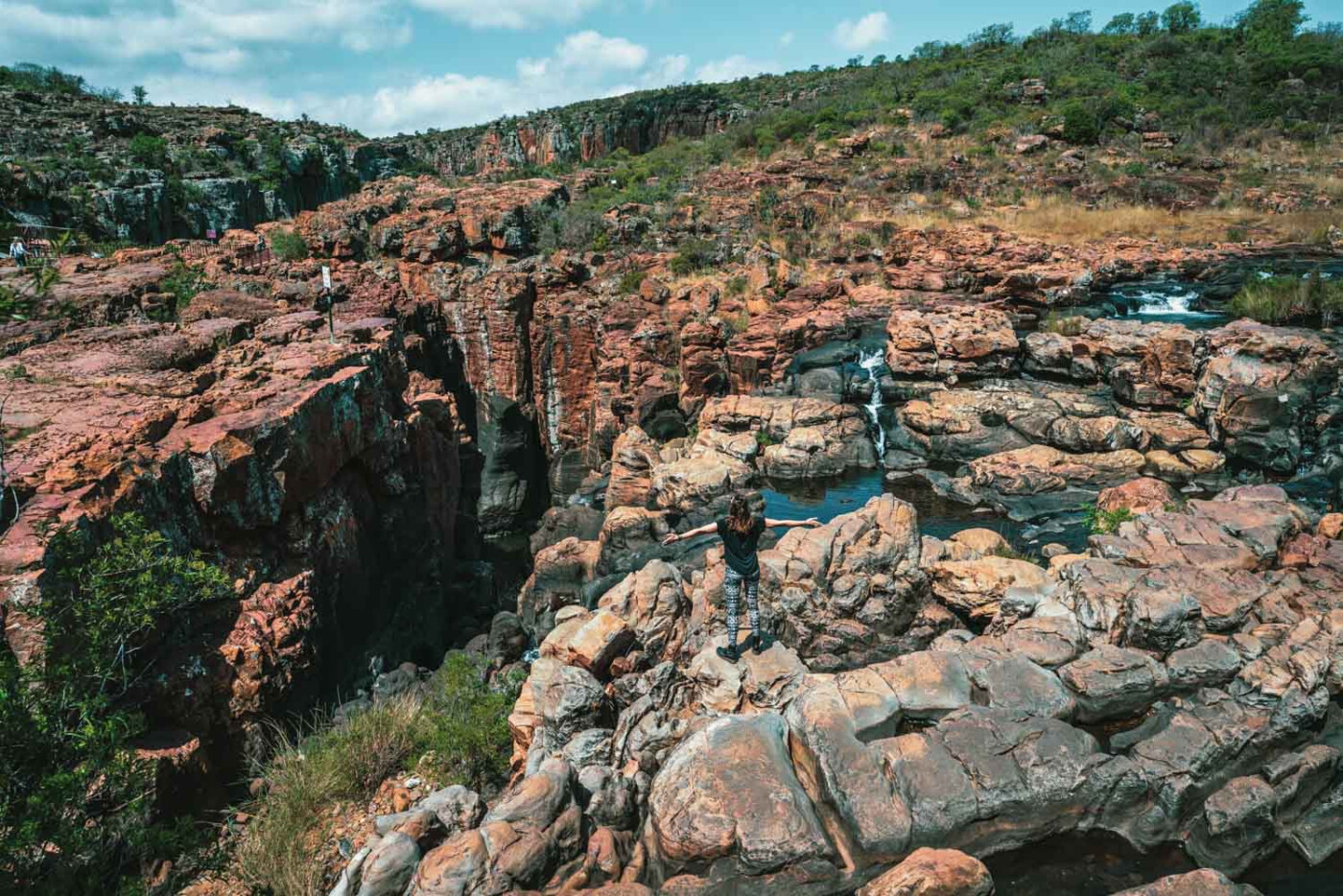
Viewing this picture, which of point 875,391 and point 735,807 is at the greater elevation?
point 875,391

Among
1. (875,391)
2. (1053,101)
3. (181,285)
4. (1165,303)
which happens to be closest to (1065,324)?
(1165,303)

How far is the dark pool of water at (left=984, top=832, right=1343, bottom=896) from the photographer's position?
15.0ft

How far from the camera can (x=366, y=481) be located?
1289 cm

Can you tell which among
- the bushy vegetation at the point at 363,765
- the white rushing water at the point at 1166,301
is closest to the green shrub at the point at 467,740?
the bushy vegetation at the point at 363,765

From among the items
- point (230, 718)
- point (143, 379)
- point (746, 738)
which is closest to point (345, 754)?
point (230, 718)

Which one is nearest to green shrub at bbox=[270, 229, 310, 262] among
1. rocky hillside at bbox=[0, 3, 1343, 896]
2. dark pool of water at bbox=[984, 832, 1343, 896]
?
rocky hillside at bbox=[0, 3, 1343, 896]

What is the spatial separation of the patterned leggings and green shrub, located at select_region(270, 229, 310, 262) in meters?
24.0

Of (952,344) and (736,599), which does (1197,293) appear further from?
(736,599)

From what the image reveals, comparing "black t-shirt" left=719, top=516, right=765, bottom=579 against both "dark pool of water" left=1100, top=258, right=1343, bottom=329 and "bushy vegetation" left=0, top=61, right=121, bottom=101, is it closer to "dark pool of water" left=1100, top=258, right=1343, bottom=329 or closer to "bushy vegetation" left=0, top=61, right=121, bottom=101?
"dark pool of water" left=1100, top=258, right=1343, bottom=329

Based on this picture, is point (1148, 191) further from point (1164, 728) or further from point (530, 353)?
point (1164, 728)

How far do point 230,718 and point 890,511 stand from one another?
27.6 feet

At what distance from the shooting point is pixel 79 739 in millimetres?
4387

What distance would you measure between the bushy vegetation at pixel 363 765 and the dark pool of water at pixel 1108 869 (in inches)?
174

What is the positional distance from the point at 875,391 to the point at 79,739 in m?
16.4
